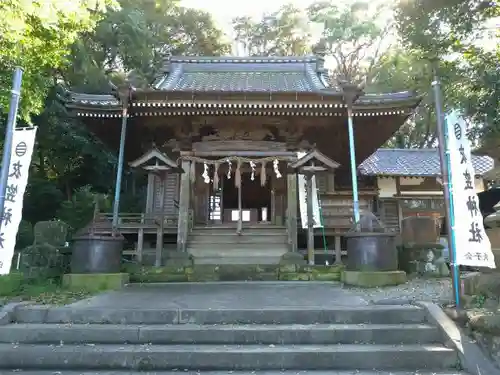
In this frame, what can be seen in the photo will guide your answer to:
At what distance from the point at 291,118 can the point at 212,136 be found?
249cm

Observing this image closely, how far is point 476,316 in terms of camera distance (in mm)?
4051

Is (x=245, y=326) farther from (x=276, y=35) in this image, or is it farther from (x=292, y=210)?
(x=276, y=35)

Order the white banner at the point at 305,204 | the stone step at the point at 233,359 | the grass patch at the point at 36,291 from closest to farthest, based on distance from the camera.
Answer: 1. the stone step at the point at 233,359
2. the grass patch at the point at 36,291
3. the white banner at the point at 305,204

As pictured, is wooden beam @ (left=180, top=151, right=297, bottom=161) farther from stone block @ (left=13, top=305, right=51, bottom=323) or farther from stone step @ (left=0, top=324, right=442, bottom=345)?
stone step @ (left=0, top=324, right=442, bottom=345)

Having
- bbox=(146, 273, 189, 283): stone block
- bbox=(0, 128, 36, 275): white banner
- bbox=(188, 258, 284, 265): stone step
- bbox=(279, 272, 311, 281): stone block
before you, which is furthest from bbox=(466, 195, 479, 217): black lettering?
bbox=(0, 128, 36, 275): white banner

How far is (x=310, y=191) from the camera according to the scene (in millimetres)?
9414

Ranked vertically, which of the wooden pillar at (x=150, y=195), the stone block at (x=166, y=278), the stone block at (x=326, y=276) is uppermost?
the wooden pillar at (x=150, y=195)

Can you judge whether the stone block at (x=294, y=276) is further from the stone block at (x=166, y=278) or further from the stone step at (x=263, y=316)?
the stone step at (x=263, y=316)

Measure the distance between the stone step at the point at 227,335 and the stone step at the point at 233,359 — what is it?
29 cm

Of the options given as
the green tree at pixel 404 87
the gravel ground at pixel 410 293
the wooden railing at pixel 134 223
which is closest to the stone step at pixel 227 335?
the gravel ground at pixel 410 293

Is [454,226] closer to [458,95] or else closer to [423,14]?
[458,95]

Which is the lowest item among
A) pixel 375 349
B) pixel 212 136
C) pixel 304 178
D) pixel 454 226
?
pixel 375 349

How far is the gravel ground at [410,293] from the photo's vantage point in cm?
522

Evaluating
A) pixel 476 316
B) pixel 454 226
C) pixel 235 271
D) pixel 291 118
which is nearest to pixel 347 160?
pixel 291 118
